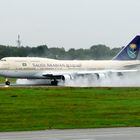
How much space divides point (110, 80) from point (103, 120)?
50.5m

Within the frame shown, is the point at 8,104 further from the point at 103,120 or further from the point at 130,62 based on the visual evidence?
the point at 130,62

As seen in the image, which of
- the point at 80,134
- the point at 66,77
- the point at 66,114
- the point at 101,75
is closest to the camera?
the point at 80,134

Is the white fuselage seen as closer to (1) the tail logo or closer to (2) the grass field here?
(1) the tail logo

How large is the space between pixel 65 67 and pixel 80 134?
58.6 metres

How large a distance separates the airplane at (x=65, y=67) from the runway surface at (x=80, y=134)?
50.4 meters

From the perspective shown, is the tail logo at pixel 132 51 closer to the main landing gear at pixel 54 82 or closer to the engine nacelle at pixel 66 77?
the engine nacelle at pixel 66 77

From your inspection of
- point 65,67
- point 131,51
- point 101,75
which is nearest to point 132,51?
point 131,51

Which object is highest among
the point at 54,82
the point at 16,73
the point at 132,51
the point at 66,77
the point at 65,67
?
the point at 132,51

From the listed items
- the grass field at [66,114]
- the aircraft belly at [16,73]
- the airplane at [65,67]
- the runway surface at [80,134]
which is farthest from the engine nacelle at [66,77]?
the runway surface at [80,134]

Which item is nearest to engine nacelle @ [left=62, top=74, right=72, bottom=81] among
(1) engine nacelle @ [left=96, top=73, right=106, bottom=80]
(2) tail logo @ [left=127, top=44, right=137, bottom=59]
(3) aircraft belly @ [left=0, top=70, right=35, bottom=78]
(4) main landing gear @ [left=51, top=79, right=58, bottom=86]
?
(4) main landing gear @ [left=51, top=79, right=58, bottom=86]

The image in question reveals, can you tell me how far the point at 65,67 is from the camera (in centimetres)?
7988

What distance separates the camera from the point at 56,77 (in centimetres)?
7619

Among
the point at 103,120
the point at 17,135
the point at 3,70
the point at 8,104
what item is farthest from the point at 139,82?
the point at 17,135

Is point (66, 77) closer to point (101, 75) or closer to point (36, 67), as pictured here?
point (36, 67)
